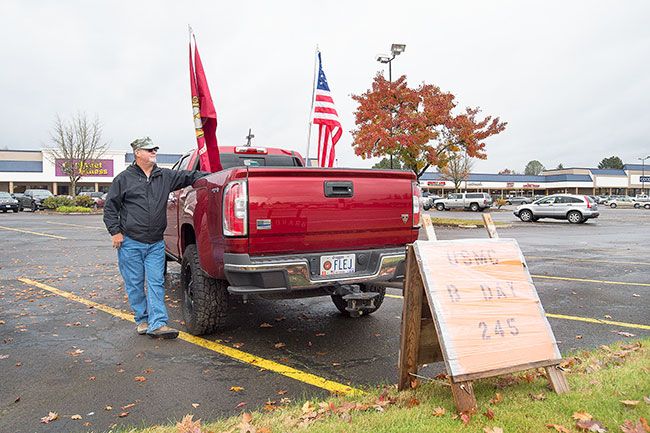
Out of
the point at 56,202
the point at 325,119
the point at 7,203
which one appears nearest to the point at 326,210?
the point at 325,119

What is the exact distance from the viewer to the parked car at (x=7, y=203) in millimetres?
34594

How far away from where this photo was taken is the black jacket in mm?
4852

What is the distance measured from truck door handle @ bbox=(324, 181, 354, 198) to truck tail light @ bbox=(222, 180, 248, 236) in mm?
729

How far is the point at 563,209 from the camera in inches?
1094

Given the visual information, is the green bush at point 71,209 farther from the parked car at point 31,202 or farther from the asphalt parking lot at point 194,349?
the asphalt parking lot at point 194,349

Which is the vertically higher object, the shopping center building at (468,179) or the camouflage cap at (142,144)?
the shopping center building at (468,179)

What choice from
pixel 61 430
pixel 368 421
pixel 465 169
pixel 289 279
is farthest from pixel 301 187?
pixel 465 169

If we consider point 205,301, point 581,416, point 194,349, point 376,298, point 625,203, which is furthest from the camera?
point 625,203

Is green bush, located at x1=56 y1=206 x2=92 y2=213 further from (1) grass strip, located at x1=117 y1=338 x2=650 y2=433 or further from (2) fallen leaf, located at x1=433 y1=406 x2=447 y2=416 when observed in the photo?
(2) fallen leaf, located at x1=433 y1=406 x2=447 y2=416

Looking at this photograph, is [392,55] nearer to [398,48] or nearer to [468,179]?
[398,48]

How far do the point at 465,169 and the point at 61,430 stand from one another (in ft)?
228

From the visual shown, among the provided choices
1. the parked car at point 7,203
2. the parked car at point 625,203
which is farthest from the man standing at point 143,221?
the parked car at point 625,203

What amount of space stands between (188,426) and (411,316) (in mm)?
1573

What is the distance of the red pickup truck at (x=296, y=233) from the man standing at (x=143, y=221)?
30 centimetres
